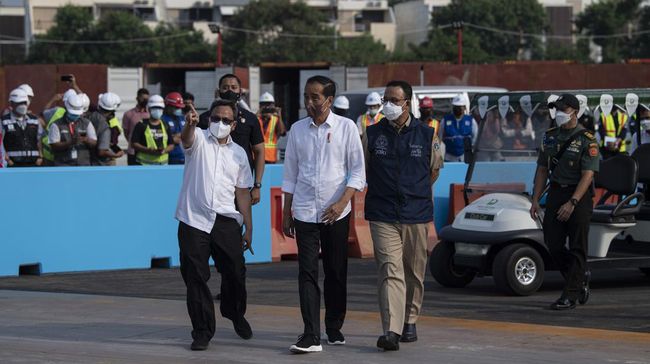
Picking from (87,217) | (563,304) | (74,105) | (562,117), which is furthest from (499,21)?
(563,304)

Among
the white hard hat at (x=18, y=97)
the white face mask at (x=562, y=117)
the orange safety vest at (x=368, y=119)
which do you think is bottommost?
the orange safety vest at (x=368, y=119)

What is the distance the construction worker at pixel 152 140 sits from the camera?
16969 millimetres

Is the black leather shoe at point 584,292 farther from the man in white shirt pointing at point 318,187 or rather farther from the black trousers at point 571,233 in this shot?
the man in white shirt pointing at point 318,187

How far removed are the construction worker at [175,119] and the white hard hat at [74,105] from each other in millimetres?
1077

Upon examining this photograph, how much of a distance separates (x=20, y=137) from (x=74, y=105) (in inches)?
30.0

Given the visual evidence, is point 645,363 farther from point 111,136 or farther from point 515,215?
point 111,136

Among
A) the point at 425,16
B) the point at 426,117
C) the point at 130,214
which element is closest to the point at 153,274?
the point at 130,214

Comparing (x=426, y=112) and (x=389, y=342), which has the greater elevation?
(x=426, y=112)

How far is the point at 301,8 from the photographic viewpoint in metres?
94.4

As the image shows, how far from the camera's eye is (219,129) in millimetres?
9844

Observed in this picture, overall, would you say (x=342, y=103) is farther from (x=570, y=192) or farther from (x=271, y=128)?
(x=570, y=192)

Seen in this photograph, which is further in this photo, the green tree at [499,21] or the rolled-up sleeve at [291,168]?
the green tree at [499,21]

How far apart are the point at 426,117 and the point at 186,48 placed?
241 ft

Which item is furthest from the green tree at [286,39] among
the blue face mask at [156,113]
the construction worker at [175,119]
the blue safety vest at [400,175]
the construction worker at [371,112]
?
the blue safety vest at [400,175]
